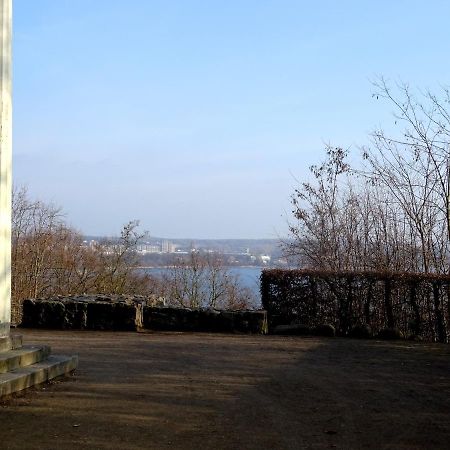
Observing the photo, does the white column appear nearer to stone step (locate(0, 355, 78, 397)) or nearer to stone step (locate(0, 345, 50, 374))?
stone step (locate(0, 345, 50, 374))

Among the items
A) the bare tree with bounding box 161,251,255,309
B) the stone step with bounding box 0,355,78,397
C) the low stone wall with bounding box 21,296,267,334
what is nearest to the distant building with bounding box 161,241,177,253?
the bare tree with bounding box 161,251,255,309

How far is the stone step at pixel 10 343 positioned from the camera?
8.21 m

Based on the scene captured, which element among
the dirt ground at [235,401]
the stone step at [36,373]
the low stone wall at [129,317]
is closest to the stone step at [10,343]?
the stone step at [36,373]

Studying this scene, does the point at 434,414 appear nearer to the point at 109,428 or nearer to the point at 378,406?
the point at 378,406

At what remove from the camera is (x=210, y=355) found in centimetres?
1116

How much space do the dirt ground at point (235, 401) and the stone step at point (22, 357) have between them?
1.52ft

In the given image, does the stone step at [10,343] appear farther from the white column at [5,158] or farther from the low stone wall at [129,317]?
the low stone wall at [129,317]

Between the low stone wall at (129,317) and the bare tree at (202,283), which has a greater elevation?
the bare tree at (202,283)

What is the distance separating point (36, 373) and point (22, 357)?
387 millimetres

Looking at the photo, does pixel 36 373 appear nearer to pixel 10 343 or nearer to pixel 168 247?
pixel 10 343

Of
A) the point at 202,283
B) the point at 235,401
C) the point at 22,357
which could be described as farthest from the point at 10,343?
the point at 202,283

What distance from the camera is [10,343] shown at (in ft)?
27.6

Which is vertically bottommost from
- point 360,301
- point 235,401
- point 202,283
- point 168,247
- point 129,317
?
point 235,401

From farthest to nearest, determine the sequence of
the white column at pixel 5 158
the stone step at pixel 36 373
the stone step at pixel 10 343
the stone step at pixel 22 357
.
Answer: the white column at pixel 5 158 → the stone step at pixel 10 343 → the stone step at pixel 22 357 → the stone step at pixel 36 373
